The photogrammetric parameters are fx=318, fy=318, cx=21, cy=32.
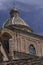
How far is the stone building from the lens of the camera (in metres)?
52.6

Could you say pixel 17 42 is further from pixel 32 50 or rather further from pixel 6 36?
pixel 32 50

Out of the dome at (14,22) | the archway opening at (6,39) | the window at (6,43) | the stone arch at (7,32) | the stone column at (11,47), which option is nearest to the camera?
the stone column at (11,47)

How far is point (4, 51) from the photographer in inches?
2082

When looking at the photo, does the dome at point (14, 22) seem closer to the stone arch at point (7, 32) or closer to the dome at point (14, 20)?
the dome at point (14, 20)

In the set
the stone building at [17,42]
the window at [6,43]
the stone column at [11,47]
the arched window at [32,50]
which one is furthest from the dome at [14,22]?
the stone column at [11,47]

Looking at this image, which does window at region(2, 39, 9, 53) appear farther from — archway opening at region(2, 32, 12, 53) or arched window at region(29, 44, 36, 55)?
arched window at region(29, 44, 36, 55)

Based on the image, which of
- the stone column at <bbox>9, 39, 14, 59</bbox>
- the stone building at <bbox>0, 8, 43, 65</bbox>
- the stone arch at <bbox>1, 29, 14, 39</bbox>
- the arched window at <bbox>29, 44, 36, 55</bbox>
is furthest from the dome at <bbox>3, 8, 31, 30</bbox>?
the stone column at <bbox>9, 39, 14, 59</bbox>

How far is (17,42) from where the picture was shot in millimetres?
55906

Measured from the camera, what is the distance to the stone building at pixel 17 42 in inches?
2072

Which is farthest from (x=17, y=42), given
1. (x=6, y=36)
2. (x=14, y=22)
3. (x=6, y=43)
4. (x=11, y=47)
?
(x=14, y=22)

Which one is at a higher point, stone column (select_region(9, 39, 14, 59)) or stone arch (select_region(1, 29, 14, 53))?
stone arch (select_region(1, 29, 14, 53))

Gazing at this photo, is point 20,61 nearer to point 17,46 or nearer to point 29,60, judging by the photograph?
point 29,60

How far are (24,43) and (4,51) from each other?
562 centimetres

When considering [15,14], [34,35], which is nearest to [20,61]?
[34,35]
